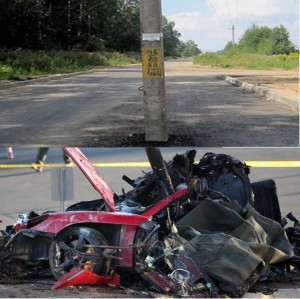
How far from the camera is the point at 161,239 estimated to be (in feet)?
14.4

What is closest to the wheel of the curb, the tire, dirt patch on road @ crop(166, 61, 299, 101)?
the tire

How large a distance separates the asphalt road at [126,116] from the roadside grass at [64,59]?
0.98 ft

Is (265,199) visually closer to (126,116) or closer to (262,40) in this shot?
(126,116)

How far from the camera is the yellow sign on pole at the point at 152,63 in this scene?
6.14 metres

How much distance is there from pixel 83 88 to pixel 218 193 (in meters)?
4.48

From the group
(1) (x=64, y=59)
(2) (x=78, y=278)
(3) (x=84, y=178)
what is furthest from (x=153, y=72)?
(3) (x=84, y=178)

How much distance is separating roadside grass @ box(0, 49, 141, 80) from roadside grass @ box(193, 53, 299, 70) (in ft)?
4.37

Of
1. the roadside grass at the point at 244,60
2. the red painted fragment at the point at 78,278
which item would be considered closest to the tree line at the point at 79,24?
the roadside grass at the point at 244,60

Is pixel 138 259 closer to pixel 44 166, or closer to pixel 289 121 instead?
pixel 289 121

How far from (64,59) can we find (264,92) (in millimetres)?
2954

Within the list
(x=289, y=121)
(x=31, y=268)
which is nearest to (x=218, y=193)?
(x=31, y=268)

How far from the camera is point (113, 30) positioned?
21.7ft

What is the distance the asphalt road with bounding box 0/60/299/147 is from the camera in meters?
6.26

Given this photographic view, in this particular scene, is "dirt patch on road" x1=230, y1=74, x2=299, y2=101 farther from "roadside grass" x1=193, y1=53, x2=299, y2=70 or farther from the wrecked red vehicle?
the wrecked red vehicle
